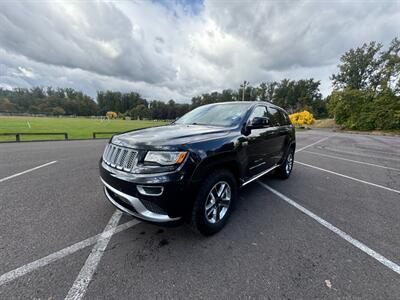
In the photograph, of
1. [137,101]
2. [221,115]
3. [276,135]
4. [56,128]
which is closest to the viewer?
[221,115]

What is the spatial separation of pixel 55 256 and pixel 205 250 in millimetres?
1722

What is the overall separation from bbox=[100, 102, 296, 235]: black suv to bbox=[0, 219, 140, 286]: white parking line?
479mm

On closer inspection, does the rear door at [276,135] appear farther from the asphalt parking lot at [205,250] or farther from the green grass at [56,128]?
the green grass at [56,128]

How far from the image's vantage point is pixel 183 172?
2031 millimetres

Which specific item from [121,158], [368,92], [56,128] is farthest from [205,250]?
[368,92]

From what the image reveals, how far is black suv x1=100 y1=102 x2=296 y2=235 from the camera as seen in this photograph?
2010mm

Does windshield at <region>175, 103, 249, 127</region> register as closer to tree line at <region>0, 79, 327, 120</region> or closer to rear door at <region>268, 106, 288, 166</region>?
rear door at <region>268, 106, 288, 166</region>

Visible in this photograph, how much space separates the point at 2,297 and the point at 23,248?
0.68m

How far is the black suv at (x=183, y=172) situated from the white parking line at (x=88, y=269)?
1.61ft

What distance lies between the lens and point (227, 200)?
2744mm

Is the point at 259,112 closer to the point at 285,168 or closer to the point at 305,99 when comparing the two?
the point at 285,168

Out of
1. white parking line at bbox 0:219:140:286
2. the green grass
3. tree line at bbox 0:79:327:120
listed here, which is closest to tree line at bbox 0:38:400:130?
tree line at bbox 0:79:327:120

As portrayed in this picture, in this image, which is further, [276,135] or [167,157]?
[276,135]

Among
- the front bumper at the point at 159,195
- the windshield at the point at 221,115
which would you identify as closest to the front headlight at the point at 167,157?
the front bumper at the point at 159,195
